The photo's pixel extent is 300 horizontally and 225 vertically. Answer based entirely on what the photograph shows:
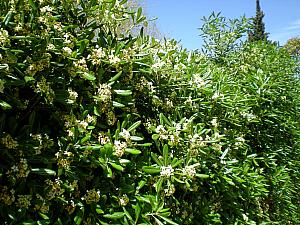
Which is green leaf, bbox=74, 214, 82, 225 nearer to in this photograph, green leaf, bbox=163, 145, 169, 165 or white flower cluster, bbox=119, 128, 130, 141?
white flower cluster, bbox=119, 128, 130, 141

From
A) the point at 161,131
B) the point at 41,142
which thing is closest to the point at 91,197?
the point at 41,142

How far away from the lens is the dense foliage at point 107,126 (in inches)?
61.9

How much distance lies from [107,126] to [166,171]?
0.39 metres

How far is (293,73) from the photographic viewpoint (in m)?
4.90

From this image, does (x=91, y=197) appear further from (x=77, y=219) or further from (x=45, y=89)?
(x=45, y=89)

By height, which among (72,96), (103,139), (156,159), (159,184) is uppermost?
(72,96)

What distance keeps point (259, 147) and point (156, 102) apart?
76.0 inches

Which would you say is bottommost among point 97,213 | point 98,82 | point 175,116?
point 97,213

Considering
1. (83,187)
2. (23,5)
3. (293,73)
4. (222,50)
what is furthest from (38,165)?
(293,73)

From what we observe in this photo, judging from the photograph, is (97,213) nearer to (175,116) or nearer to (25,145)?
(25,145)

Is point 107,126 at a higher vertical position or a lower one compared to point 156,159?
higher

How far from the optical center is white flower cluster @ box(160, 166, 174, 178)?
6.50 ft

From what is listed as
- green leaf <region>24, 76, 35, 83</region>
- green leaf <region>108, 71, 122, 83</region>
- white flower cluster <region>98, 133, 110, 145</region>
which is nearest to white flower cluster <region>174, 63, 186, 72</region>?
green leaf <region>108, 71, 122, 83</region>

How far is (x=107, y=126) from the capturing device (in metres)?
1.96
